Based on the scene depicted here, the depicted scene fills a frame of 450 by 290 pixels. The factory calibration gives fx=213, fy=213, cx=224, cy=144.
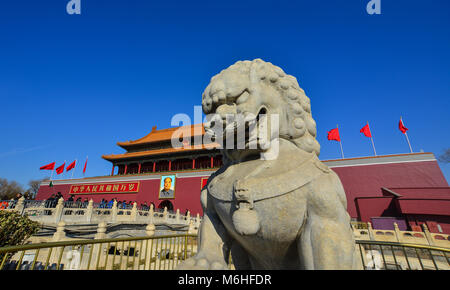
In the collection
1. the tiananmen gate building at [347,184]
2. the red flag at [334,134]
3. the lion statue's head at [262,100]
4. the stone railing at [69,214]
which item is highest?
the red flag at [334,134]

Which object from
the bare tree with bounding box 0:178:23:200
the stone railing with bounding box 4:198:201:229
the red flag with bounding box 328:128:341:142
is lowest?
the stone railing with bounding box 4:198:201:229

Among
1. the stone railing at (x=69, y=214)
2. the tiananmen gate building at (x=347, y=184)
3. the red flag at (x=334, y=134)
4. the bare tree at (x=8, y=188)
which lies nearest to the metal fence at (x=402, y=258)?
the tiananmen gate building at (x=347, y=184)

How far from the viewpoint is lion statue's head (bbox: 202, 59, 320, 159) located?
4.18 feet

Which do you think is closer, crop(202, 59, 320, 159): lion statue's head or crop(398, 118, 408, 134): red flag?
crop(202, 59, 320, 159): lion statue's head

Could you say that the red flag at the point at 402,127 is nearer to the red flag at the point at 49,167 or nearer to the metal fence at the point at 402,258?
the metal fence at the point at 402,258

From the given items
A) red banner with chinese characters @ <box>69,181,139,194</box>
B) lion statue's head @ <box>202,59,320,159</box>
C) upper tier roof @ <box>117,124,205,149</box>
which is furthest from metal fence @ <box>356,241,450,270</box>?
red banner with chinese characters @ <box>69,181,139,194</box>

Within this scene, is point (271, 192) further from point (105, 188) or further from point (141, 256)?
point (105, 188)

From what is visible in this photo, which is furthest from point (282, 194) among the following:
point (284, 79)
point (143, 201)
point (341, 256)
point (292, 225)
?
point (143, 201)

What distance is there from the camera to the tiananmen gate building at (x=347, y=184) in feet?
33.2

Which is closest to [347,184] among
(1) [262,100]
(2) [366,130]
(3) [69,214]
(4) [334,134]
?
(4) [334,134]

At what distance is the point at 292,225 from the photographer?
1.11 metres

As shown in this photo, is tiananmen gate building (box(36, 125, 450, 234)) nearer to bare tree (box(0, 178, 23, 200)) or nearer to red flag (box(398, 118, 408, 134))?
red flag (box(398, 118, 408, 134))

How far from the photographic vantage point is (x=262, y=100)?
4.46ft
